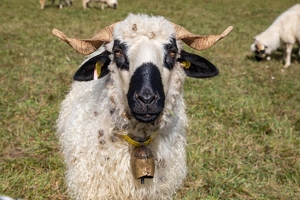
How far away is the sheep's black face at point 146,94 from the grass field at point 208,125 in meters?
1.49

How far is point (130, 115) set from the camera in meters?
2.40

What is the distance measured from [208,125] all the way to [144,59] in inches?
105

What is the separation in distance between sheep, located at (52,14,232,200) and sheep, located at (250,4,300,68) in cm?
650

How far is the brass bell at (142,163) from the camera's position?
7.94 feet

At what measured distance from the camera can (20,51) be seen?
24.6ft

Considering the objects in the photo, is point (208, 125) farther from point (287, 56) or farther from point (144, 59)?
point (287, 56)

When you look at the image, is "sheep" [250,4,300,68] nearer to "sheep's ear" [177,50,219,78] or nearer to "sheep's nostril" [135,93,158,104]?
"sheep's ear" [177,50,219,78]

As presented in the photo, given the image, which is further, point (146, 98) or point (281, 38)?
point (281, 38)

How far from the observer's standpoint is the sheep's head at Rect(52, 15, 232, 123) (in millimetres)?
2094

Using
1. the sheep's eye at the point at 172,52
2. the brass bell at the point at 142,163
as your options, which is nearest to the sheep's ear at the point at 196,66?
the sheep's eye at the point at 172,52

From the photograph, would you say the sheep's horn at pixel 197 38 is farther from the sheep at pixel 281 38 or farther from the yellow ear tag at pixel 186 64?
the sheep at pixel 281 38

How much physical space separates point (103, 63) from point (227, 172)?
1930mm

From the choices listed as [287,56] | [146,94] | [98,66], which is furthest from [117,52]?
[287,56]

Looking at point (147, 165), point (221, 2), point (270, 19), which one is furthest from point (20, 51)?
point (221, 2)
